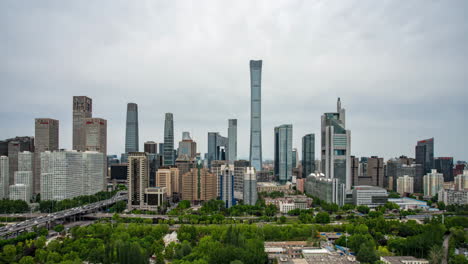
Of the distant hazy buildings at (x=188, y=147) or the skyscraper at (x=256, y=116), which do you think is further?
the distant hazy buildings at (x=188, y=147)

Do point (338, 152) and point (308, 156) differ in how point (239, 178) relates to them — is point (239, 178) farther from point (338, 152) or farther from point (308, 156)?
point (308, 156)

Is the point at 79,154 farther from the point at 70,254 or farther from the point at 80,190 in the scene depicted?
the point at 70,254

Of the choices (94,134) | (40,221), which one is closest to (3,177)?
(94,134)

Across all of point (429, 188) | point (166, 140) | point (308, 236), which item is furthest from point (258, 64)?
point (308, 236)

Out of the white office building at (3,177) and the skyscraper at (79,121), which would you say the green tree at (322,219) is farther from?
the skyscraper at (79,121)

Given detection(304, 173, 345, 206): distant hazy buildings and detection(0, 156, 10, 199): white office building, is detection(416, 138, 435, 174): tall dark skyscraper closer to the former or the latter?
detection(304, 173, 345, 206): distant hazy buildings

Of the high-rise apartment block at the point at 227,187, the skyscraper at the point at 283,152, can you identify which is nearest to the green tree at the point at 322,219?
the high-rise apartment block at the point at 227,187
